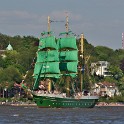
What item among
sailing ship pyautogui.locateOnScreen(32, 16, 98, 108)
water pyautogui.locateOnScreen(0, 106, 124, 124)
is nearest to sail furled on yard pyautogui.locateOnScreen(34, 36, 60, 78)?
sailing ship pyautogui.locateOnScreen(32, 16, 98, 108)

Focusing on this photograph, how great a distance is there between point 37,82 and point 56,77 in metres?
4.39

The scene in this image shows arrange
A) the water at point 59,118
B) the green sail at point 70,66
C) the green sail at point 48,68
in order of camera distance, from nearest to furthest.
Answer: the water at point 59,118
the green sail at point 48,68
the green sail at point 70,66

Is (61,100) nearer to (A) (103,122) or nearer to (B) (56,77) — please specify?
(B) (56,77)

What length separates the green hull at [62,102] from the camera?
622ft

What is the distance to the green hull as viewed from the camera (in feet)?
622

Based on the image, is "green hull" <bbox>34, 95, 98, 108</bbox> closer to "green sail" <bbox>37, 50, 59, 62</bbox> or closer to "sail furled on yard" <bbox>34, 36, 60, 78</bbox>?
"sail furled on yard" <bbox>34, 36, 60, 78</bbox>

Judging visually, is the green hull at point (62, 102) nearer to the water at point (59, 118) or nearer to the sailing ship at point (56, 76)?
the sailing ship at point (56, 76)

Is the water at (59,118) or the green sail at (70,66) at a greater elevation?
the green sail at (70,66)

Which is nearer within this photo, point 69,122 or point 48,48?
point 69,122

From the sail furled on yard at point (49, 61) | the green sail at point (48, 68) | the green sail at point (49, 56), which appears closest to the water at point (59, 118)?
the green sail at point (48, 68)

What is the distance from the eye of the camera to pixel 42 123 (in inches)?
4360

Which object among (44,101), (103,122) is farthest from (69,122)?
(44,101)

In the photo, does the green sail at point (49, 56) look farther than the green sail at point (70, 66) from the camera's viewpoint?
No

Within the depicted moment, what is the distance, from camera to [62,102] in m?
191
